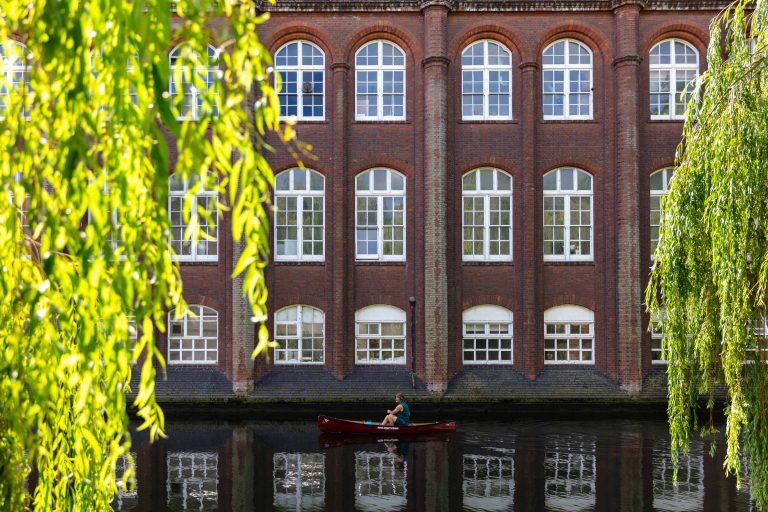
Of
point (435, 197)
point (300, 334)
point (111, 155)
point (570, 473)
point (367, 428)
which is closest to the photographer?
point (111, 155)

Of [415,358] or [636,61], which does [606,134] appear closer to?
[636,61]

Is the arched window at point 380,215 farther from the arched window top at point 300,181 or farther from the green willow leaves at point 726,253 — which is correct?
the green willow leaves at point 726,253

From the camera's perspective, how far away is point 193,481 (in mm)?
12070

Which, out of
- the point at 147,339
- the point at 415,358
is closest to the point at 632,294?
the point at 415,358

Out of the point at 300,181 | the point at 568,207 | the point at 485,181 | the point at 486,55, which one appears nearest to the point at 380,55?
the point at 486,55

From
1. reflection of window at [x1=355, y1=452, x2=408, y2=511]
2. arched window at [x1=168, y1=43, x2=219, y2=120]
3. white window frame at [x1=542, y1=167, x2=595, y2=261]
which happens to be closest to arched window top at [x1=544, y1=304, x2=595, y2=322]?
white window frame at [x1=542, y1=167, x2=595, y2=261]

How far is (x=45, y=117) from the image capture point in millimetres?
2867

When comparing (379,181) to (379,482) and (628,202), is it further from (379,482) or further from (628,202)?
(379,482)

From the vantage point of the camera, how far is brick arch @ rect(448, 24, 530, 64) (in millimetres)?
20312

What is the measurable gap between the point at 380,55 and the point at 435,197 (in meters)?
4.70

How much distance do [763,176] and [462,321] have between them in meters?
13.3

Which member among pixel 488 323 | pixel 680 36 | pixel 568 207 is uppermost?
pixel 680 36

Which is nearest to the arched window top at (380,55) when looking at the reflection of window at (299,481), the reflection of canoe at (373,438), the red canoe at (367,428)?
the red canoe at (367,428)

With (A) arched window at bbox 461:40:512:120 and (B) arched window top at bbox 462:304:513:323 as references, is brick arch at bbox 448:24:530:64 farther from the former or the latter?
(B) arched window top at bbox 462:304:513:323
